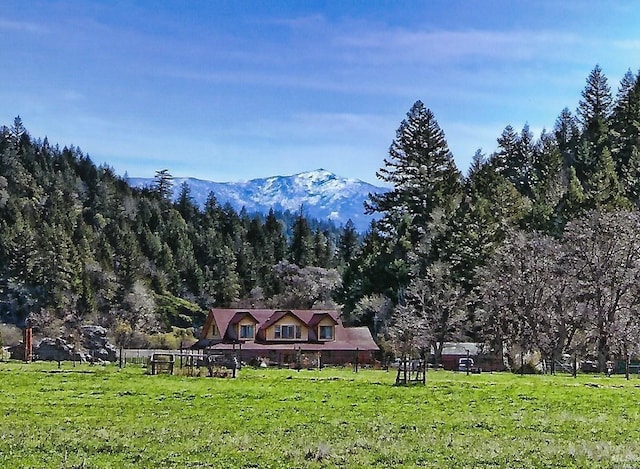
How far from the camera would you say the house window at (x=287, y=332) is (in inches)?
2746

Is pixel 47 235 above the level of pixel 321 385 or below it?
above

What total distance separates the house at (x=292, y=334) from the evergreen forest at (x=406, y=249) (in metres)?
3.31

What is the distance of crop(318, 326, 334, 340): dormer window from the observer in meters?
70.0

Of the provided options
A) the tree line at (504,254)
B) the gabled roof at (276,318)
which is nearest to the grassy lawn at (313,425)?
the tree line at (504,254)

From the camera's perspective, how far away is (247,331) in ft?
229

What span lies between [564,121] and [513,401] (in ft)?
391

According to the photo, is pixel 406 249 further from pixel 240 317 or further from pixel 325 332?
pixel 240 317

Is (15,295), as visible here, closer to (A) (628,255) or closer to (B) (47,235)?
(B) (47,235)

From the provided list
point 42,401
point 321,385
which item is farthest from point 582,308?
point 42,401

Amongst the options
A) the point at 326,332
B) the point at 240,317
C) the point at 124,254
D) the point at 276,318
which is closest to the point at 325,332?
the point at 326,332

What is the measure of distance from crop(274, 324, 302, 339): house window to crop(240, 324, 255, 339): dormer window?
212cm

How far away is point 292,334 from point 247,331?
163 inches

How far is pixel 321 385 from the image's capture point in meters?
33.2

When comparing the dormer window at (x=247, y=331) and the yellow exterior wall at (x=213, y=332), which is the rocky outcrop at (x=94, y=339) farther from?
the dormer window at (x=247, y=331)
